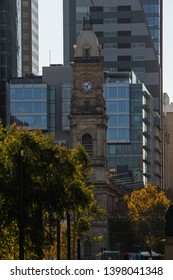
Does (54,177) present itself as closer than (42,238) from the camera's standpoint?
No

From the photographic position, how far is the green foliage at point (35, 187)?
245 feet

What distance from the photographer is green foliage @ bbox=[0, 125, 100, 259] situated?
74.8 meters

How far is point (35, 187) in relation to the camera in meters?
78.5

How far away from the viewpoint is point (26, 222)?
7681cm

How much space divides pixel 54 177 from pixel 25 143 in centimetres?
349

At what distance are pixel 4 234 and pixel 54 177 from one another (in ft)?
28.5

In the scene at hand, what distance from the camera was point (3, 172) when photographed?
247 feet
